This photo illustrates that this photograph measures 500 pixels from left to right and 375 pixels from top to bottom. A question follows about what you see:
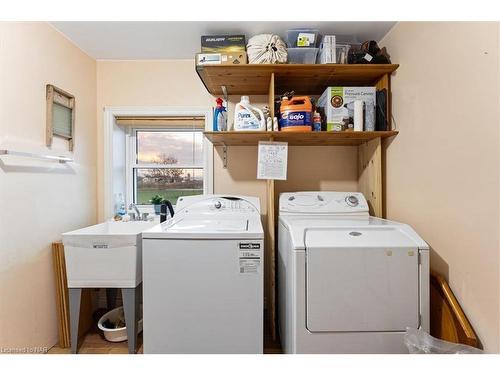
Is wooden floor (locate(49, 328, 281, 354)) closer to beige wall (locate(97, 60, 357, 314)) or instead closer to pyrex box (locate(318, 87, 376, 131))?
beige wall (locate(97, 60, 357, 314))

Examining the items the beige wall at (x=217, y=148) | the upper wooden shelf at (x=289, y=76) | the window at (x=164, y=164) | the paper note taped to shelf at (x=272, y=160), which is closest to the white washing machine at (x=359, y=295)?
the paper note taped to shelf at (x=272, y=160)

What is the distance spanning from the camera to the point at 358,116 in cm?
181

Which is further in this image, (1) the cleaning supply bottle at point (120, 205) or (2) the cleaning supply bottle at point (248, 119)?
(1) the cleaning supply bottle at point (120, 205)

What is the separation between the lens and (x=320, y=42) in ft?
6.16

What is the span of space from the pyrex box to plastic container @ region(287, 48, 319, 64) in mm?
250

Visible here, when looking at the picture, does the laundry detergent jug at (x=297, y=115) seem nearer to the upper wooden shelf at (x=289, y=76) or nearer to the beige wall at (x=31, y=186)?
the upper wooden shelf at (x=289, y=76)

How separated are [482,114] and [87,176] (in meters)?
2.64

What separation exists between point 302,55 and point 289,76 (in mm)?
162

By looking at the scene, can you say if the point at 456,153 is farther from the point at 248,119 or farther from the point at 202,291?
the point at 202,291

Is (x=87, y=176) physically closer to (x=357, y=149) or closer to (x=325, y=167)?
(x=325, y=167)

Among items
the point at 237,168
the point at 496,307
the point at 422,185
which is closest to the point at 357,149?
the point at 422,185

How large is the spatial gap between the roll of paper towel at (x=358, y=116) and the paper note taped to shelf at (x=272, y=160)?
518 millimetres

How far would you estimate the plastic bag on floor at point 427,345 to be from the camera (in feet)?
3.71

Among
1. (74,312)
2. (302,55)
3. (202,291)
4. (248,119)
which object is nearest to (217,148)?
(248,119)
